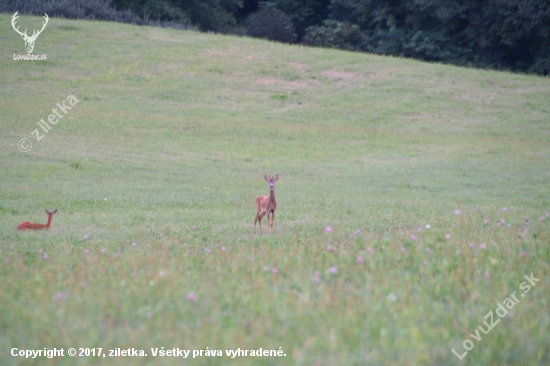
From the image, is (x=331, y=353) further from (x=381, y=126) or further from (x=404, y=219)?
(x=381, y=126)

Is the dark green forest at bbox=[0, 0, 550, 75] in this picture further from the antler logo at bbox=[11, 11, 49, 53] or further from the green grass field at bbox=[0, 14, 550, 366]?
the green grass field at bbox=[0, 14, 550, 366]

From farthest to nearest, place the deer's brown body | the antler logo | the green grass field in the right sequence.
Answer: the antler logo → the deer's brown body → the green grass field

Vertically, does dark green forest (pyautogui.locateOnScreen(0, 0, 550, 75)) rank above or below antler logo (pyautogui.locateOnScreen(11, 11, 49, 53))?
above


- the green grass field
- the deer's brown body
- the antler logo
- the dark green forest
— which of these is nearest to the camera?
the green grass field

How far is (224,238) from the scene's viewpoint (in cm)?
1108

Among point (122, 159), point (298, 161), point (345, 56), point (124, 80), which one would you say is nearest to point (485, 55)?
point (345, 56)

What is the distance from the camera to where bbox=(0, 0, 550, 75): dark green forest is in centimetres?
5203

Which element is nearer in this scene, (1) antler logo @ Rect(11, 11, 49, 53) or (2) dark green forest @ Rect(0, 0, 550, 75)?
(1) antler logo @ Rect(11, 11, 49, 53)

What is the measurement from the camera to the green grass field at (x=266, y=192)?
15.5 ft

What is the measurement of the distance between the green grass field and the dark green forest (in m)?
12.7

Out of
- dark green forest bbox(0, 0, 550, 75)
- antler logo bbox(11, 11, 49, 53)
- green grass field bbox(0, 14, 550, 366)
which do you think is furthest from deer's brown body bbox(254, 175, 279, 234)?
dark green forest bbox(0, 0, 550, 75)

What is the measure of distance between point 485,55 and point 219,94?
111ft

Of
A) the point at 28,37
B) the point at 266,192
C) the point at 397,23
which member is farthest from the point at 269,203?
the point at 397,23

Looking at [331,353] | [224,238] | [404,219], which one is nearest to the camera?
[331,353]
